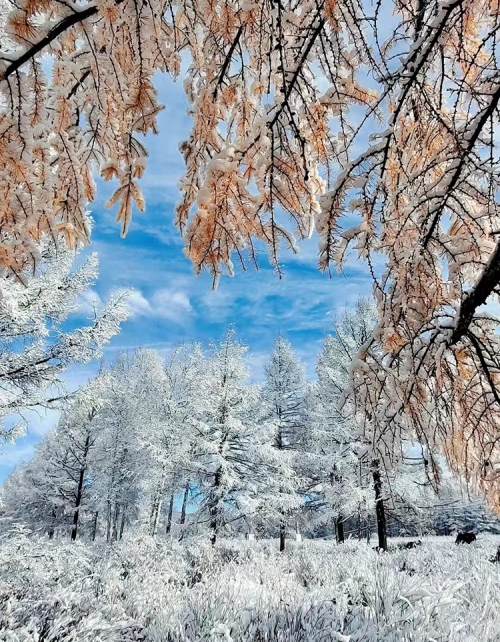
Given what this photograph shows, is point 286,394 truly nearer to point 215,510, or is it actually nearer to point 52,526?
point 215,510

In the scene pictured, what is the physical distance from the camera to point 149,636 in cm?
326

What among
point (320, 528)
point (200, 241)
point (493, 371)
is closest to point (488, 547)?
point (493, 371)

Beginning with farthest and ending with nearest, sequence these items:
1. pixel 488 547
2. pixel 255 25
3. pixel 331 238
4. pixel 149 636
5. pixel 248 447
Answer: pixel 248 447
pixel 488 547
pixel 149 636
pixel 331 238
pixel 255 25

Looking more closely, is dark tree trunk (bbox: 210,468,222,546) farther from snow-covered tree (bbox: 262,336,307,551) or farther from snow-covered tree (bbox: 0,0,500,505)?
snow-covered tree (bbox: 0,0,500,505)

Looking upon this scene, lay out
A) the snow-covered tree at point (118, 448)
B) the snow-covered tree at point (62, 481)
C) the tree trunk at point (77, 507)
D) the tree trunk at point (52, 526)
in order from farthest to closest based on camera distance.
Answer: the tree trunk at point (52, 526)
the snow-covered tree at point (118, 448)
the snow-covered tree at point (62, 481)
the tree trunk at point (77, 507)

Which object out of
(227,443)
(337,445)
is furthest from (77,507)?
(337,445)

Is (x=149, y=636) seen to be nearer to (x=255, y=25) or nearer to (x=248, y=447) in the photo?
(x=255, y=25)

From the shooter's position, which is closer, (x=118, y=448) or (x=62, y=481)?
(x=118, y=448)

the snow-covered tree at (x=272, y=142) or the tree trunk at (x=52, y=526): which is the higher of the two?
the snow-covered tree at (x=272, y=142)

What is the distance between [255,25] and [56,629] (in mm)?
4513

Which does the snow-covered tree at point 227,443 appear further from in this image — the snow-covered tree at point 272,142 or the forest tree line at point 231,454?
the snow-covered tree at point 272,142

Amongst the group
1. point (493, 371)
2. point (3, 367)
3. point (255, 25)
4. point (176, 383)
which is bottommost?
point (493, 371)

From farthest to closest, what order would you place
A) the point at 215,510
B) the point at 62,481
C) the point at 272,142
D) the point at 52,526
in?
the point at 62,481
the point at 52,526
the point at 215,510
the point at 272,142

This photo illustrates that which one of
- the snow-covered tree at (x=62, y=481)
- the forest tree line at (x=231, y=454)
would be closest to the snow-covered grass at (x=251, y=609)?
the forest tree line at (x=231, y=454)
